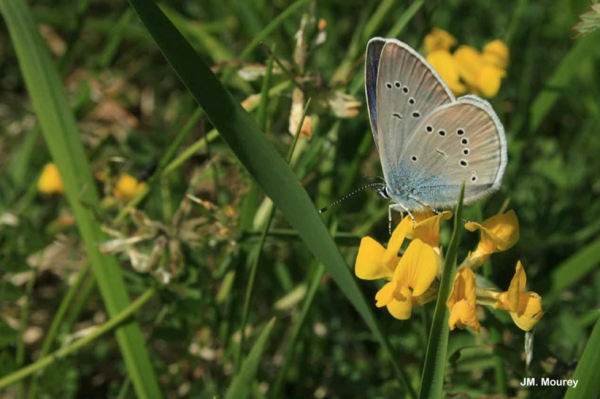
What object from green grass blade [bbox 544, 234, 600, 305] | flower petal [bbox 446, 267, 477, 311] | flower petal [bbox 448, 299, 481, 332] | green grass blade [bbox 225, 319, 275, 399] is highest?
flower petal [bbox 446, 267, 477, 311]

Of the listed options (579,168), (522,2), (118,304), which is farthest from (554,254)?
(118,304)

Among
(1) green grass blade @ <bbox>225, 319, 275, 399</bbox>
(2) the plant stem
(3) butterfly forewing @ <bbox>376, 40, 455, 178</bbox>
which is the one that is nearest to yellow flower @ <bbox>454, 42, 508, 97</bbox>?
(3) butterfly forewing @ <bbox>376, 40, 455, 178</bbox>

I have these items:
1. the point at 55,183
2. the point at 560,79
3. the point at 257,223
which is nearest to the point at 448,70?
the point at 560,79

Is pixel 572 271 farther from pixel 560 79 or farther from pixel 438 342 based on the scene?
pixel 438 342

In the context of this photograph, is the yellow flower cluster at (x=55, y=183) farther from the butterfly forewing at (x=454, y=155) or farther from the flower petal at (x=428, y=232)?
the flower petal at (x=428, y=232)

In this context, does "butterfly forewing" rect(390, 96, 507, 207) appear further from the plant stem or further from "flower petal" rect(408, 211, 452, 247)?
the plant stem

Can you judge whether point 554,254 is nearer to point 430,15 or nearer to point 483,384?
point 483,384

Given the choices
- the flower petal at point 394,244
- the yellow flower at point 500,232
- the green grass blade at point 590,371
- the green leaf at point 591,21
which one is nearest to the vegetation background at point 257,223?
the green grass blade at point 590,371

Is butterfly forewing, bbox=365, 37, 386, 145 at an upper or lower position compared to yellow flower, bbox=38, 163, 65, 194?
upper
